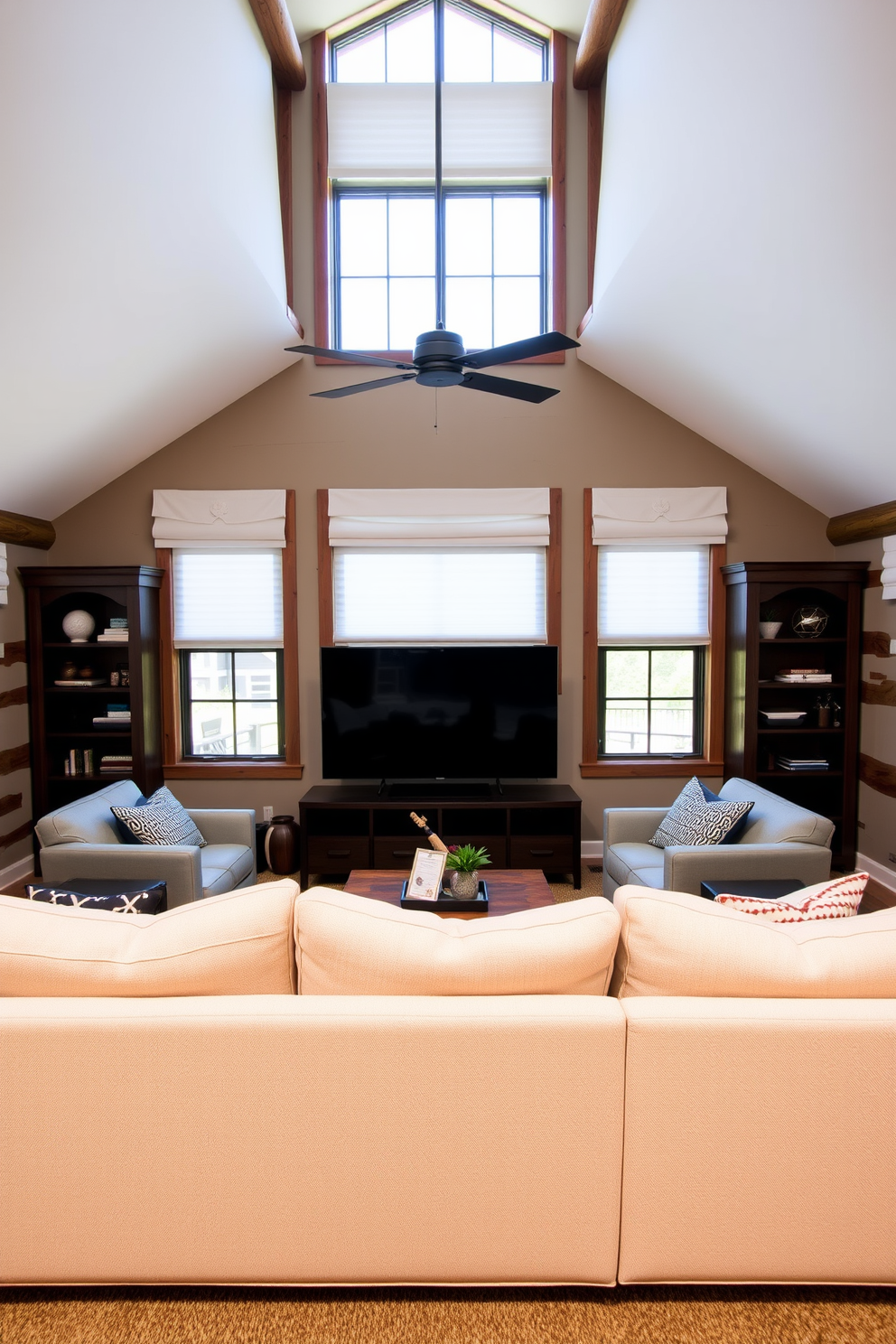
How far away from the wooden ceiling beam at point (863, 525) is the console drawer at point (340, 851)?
138 inches

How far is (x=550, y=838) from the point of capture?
186 inches

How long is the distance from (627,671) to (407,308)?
2.82 metres

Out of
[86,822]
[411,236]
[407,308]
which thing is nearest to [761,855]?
[86,822]

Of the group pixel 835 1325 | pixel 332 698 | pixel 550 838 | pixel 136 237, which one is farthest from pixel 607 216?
pixel 835 1325

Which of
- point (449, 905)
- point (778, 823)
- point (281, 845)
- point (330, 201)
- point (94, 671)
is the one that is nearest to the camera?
point (449, 905)

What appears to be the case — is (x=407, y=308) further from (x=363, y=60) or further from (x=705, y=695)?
(x=705, y=695)

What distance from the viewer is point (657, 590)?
17.0ft

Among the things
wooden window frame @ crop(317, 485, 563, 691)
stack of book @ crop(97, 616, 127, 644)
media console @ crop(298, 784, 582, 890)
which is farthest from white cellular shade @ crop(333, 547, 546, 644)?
stack of book @ crop(97, 616, 127, 644)

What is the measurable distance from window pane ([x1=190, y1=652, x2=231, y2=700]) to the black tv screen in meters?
0.78

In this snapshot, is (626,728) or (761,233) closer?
(761,233)

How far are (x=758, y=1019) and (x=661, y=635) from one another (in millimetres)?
3839

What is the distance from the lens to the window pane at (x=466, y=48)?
4.84m

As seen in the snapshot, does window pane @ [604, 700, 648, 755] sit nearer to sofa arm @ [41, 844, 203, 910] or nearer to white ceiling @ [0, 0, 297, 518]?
sofa arm @ [41, 844, 203, 910]

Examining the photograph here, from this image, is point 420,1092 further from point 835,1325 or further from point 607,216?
point 607,216
